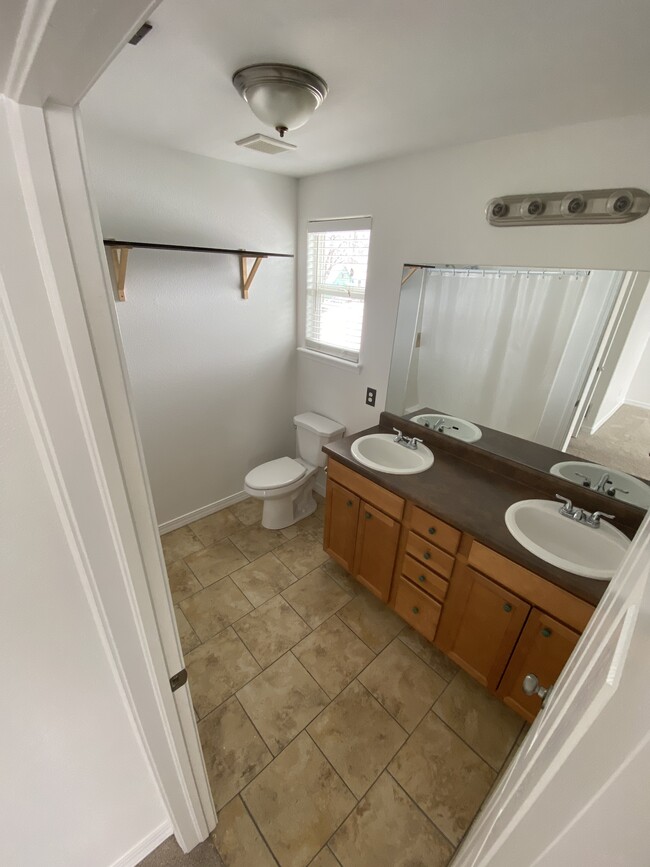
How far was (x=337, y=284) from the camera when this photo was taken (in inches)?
95.8

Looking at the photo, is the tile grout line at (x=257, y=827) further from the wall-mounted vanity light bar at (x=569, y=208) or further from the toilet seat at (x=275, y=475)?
the wall-mounted vanity light bar at (x=569, y=208)

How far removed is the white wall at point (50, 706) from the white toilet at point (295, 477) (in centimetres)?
152

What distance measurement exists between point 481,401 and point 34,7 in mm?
1960

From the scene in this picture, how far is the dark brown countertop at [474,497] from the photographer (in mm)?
1259

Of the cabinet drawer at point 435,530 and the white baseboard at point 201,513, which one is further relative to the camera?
the white baseboard at point 201,513

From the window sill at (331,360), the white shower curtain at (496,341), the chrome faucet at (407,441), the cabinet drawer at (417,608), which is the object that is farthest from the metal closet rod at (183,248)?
the cabinet drawer at (417,608)

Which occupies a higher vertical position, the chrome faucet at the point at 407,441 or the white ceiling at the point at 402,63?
the white ceiling at the point at 402,63

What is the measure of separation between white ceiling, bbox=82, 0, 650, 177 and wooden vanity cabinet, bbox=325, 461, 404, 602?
150cm

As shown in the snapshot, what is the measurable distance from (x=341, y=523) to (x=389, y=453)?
50 cm

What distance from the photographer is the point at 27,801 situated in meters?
0.87

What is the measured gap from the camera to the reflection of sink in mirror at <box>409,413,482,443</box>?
1.94 m

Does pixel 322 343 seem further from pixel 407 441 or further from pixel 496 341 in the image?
pixel 496 341

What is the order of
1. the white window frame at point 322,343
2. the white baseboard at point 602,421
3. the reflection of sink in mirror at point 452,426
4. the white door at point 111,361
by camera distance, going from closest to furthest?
the white door at point 111,361 → the white baseboard at point 602,421 → the reflection of sink in mirror at point 452,426 → the white window frame at point 322,343

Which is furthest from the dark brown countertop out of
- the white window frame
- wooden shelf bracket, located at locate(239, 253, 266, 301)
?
wooden shelf bracket, located at locate(239, 253, 266, 301)
